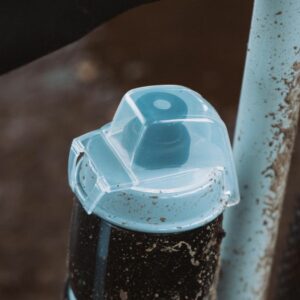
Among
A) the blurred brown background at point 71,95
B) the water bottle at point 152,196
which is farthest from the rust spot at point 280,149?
the blurred brown background at point 71,95

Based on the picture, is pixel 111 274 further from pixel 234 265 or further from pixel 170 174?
pixel 234 265

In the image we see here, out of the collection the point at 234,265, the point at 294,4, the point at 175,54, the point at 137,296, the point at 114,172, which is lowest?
the point at 175,54

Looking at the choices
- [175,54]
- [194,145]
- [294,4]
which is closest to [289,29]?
[294,4]

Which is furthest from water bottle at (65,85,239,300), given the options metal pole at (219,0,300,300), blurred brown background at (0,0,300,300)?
blurred brown background at (0,0,300,300)

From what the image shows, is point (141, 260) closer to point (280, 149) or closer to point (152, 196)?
point (152, 196)

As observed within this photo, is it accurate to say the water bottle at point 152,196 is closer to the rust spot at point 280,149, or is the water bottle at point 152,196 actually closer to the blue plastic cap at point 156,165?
the blue plastic cap at point 156,165

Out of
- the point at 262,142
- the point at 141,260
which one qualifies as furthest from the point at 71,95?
the point at 141,260
